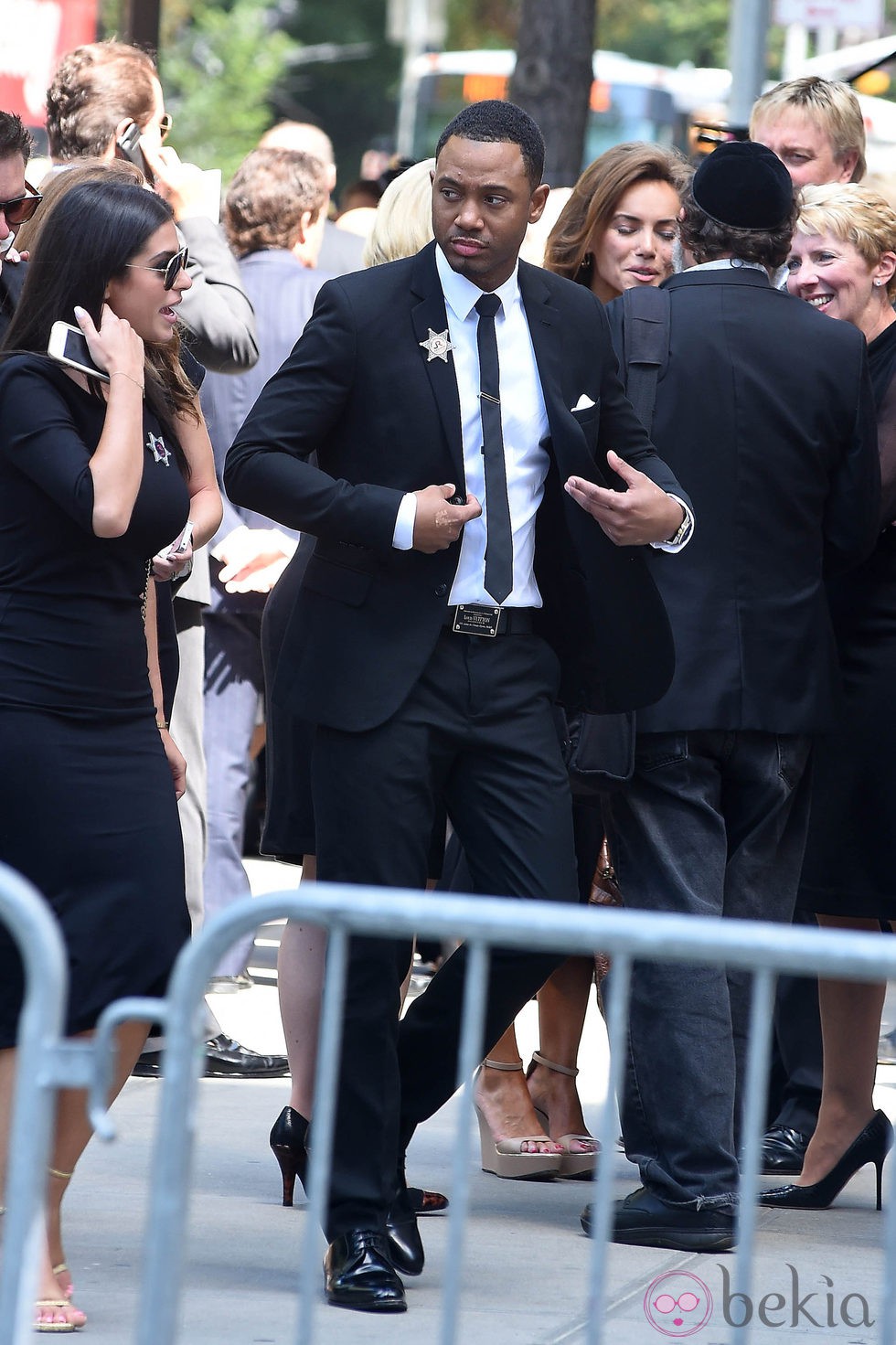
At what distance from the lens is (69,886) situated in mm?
3652

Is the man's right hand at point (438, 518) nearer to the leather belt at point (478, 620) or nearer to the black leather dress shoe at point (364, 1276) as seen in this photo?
the leather belt at point (478, 620)

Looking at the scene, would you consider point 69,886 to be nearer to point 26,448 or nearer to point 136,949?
point 136,949

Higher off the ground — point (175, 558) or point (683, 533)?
point (683, 533)

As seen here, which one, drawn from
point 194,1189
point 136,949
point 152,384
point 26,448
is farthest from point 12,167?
point 194,1189

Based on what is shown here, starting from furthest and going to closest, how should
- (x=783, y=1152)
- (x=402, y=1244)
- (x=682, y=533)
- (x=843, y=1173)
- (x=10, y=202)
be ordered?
(x=783, y=1152), (x=843, y=1173), (x=10, y=202), (x=682, y=533), (x=402, y=1244)

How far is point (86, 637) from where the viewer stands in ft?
12.2

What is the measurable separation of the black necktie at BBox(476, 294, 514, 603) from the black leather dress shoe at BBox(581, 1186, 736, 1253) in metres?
1.38

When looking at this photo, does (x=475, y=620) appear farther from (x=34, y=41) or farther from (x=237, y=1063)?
(x=34, y=41)

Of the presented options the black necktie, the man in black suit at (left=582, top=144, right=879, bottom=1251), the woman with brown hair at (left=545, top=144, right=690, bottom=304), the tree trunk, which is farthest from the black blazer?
the tree trunk

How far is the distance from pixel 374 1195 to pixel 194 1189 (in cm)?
102

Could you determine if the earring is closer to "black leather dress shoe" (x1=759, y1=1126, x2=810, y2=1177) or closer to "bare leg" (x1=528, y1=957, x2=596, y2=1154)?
"bare leg" (x1=528, y1=957, x2=596, y2=1154)

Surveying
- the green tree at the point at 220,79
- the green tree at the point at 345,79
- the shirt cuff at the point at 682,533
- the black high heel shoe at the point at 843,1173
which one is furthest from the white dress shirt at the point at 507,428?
the green tree at the point at 345,79

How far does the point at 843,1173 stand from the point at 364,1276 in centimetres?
141

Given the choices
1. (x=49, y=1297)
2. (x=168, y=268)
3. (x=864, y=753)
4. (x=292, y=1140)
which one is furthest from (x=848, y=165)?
(x=49, y=1297)
